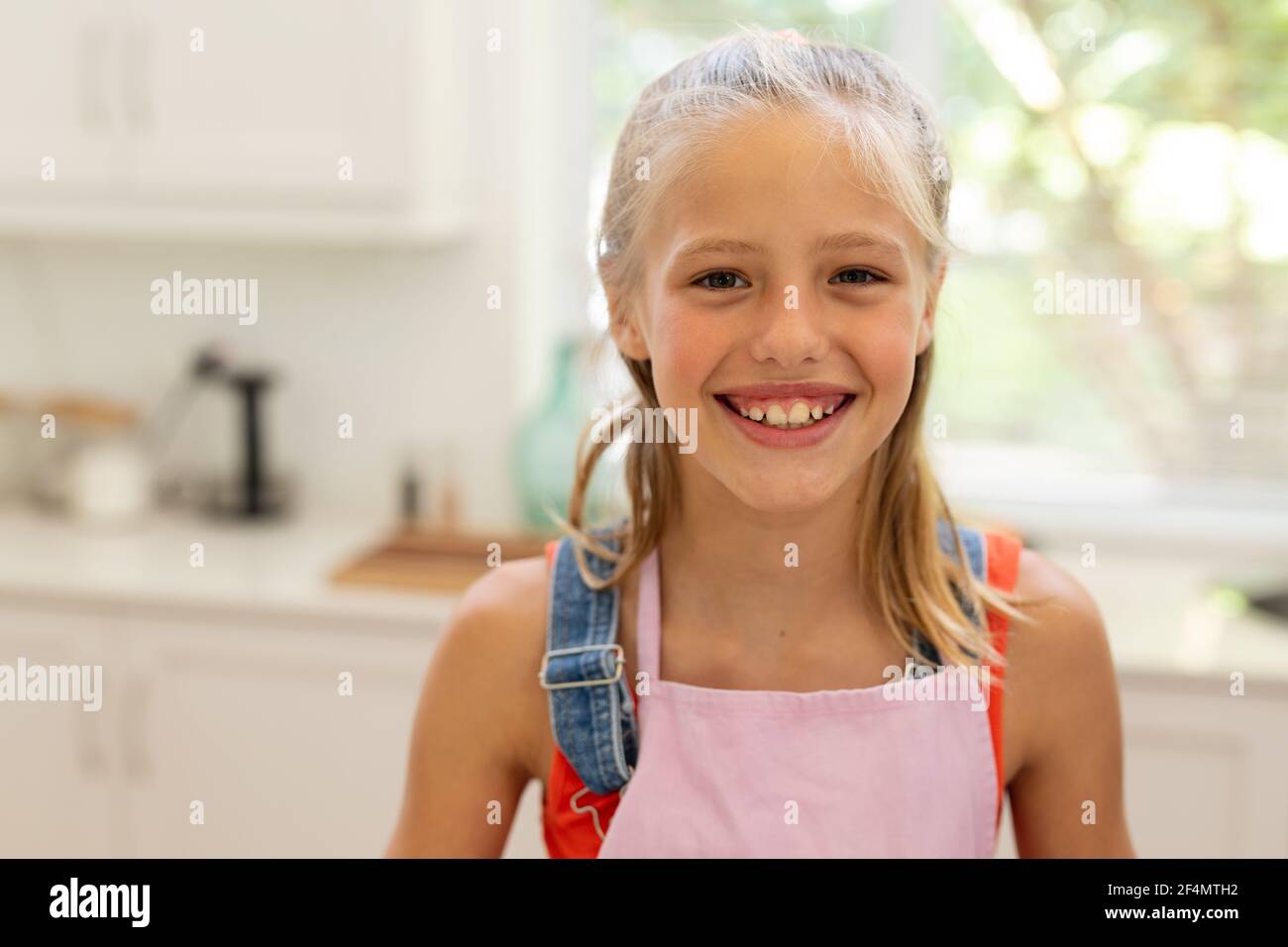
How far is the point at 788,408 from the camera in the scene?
3.12ft

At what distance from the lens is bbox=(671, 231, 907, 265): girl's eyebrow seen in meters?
0.92

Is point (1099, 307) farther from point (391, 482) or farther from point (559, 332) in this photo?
point (391, 482)

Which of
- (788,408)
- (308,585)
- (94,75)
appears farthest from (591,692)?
(94,75)

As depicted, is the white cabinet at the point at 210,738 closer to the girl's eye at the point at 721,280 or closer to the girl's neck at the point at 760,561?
the girl's neck at the point at 760,561

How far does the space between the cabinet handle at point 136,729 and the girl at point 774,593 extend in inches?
46.9

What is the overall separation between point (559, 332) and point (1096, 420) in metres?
0.98

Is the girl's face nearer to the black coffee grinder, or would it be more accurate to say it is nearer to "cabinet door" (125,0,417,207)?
"cabinet door" (125,0,417,207)

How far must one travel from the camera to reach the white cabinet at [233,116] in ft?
7.02

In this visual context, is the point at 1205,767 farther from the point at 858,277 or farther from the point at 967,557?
the point at 858,277

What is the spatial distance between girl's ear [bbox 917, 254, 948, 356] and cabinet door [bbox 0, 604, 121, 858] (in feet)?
4.97

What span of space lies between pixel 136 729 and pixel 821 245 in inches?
63.2

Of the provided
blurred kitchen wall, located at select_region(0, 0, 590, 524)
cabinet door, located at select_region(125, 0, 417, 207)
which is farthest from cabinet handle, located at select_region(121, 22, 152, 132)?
blurred kitchen wall, located at select_region(0, 0, 590, 524)

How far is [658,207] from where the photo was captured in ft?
3.23
